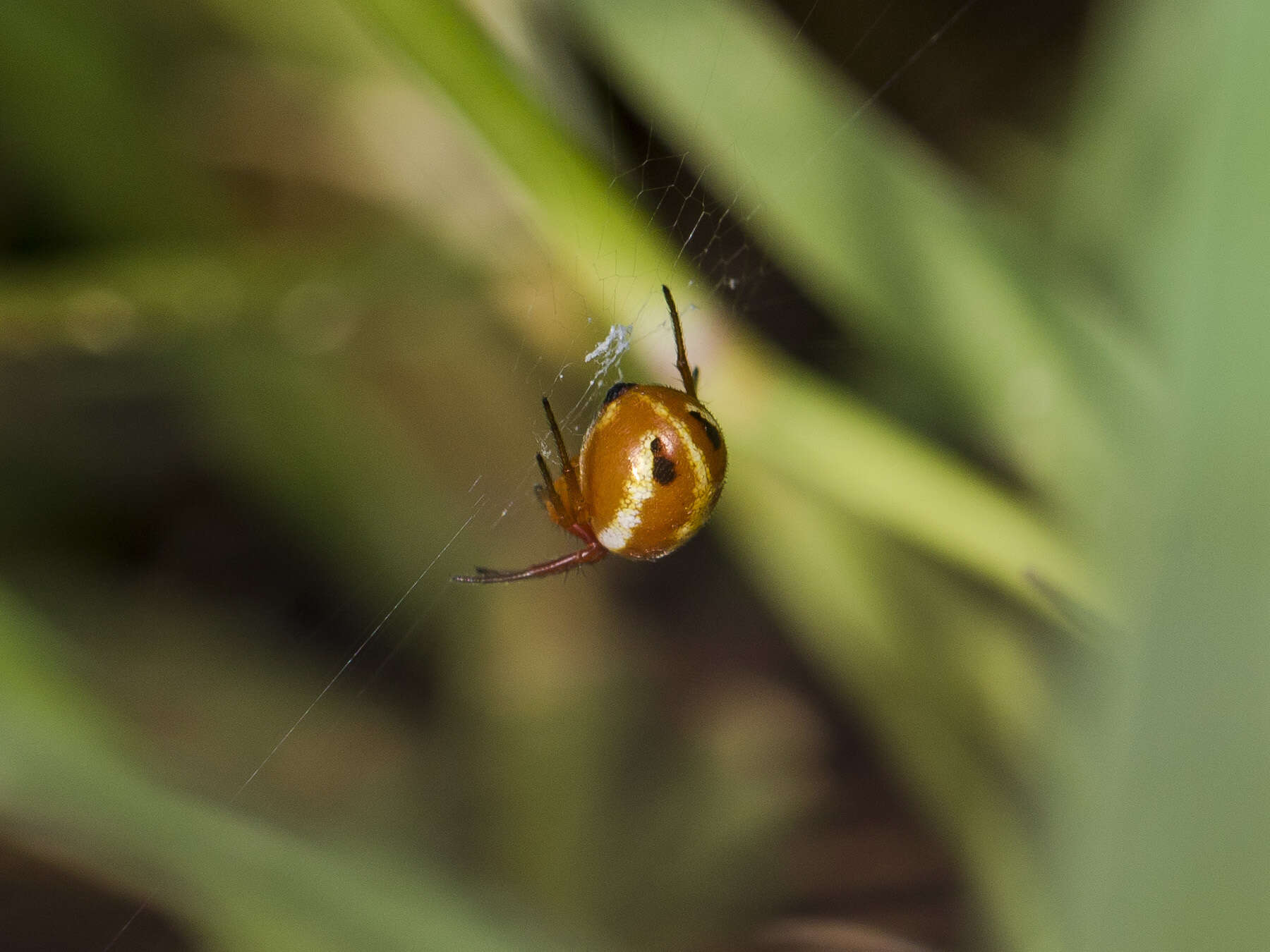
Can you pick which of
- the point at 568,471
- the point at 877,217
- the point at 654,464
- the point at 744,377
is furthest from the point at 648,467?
the point at 877,217

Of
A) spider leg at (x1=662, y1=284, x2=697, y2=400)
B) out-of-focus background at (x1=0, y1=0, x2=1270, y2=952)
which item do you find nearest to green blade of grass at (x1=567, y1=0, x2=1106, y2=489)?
out-of-focus background at (x1=0, y1=0, x2=1270, y2=952)

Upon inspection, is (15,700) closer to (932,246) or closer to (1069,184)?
(932,246)

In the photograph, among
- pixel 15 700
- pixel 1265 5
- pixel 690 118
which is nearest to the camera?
pixel 1265 5

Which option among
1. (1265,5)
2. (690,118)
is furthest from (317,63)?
(1265,5)

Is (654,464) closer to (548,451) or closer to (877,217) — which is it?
(548,451)

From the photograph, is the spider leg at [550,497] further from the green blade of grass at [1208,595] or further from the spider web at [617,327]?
the green blade of grass at [1208,595]

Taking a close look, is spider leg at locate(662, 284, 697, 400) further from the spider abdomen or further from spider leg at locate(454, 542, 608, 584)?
spider leg at locate(454, 542, 608, 584)
